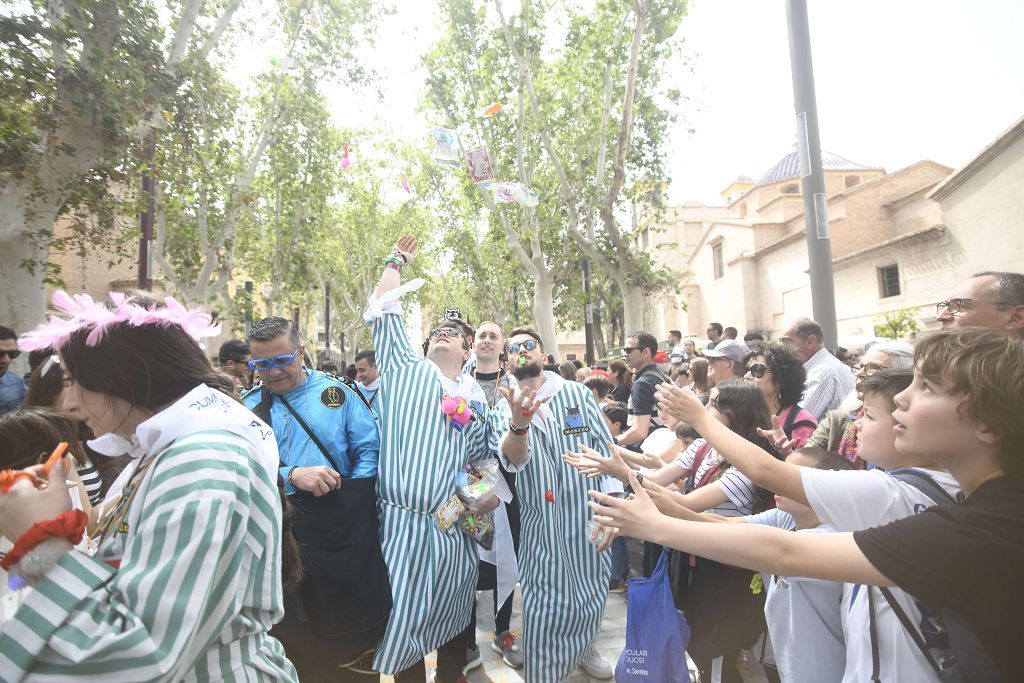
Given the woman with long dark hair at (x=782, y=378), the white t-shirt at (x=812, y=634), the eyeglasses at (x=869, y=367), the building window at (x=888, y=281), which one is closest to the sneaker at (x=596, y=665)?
the white t-shirt at (x=812, y=634)

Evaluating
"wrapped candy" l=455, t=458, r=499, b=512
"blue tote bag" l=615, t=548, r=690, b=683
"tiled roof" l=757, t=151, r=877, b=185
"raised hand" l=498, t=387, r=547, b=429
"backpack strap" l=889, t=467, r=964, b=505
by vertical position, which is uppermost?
"tiled roof" l=757, t=151, r=877, b=185

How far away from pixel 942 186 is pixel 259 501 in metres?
25.5

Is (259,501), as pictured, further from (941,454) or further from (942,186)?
(942,186)

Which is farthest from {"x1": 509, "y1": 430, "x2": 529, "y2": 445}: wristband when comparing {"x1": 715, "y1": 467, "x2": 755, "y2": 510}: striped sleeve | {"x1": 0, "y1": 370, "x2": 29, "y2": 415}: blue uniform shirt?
{"x1": 0, "y1": 370, "x2": 29, "y2": 415}: blue uniform shirt

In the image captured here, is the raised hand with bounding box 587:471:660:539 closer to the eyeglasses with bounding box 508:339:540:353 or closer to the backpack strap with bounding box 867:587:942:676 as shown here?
the backpack strap with bounding box 867:587:942:676

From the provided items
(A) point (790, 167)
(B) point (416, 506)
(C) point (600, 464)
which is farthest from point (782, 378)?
(A) point (790, 167)

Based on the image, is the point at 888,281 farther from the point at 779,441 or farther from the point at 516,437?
the point at 516,437

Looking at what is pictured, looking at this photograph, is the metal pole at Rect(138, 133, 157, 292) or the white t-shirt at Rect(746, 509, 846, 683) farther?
the metal pole at Rect(138, 133, 157, 292)

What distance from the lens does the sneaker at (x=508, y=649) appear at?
420cm

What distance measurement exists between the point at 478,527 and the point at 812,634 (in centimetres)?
175

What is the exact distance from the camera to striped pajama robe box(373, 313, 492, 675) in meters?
3.10

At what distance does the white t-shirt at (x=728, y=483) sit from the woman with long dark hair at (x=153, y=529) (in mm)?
2154

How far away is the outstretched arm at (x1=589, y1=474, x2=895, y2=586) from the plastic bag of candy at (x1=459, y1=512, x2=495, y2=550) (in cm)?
185

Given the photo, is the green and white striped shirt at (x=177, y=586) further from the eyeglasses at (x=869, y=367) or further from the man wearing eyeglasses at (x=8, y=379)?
the man wearing eyeglasses at (x=8, y=379)
